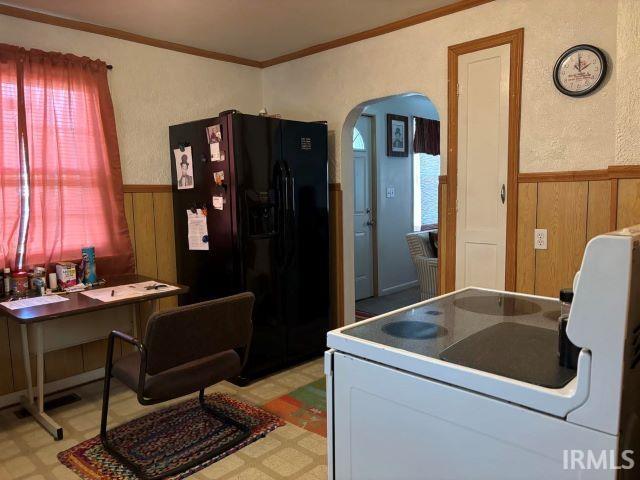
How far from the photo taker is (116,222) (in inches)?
128

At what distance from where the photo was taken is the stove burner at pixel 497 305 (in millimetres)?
1520

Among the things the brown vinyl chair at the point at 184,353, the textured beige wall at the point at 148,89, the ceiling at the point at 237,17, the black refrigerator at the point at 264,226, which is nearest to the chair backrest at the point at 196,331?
the brown vinyl chair at the point at 184,353

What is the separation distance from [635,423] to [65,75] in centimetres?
333

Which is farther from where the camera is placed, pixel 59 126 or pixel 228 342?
pixel 59 126

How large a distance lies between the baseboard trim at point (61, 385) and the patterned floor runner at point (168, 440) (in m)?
0.80

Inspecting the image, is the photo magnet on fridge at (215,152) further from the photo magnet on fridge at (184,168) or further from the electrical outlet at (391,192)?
the electrical outlet at (391,192)

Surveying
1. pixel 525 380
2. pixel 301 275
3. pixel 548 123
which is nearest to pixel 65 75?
pixel 301 275

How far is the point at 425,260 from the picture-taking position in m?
4.71

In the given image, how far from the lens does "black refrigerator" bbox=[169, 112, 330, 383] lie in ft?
10.1

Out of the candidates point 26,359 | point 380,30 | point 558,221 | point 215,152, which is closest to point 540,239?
point 558,221

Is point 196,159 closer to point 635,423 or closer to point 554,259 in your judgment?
point 554,259

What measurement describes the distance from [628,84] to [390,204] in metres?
3.54

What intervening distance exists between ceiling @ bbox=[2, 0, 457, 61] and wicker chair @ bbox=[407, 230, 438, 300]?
2.24 m

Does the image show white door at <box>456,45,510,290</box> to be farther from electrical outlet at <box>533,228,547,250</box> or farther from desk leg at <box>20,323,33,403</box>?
desk leg at <box>20,323,33,403</box>
